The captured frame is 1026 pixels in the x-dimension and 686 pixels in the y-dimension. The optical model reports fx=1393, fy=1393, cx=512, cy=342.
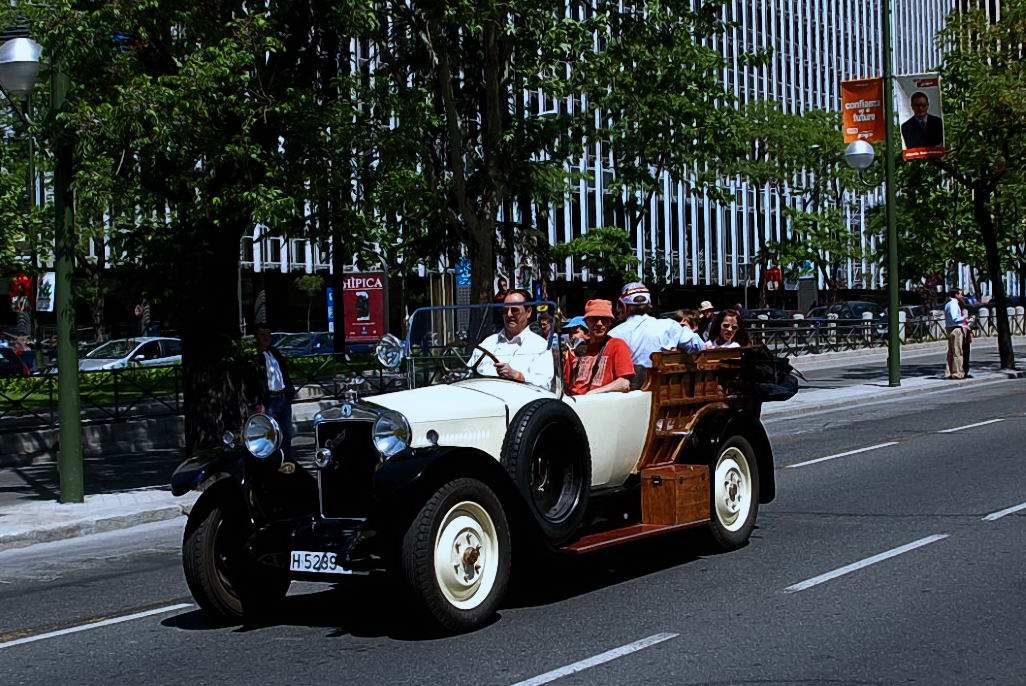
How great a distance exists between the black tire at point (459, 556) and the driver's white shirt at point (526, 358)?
1.21m

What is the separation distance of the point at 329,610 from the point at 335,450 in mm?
1179

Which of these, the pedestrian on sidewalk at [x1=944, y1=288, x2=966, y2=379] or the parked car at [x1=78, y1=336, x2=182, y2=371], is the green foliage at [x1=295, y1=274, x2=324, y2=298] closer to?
the parked car at [x1=78, y1=336, x2=182, y2=371]

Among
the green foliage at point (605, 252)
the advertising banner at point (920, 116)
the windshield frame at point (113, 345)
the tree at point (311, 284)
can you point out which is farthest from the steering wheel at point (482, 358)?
the tree at point (311, 284)

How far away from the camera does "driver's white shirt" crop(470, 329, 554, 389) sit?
8.69 metres

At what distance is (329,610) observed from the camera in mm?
8375

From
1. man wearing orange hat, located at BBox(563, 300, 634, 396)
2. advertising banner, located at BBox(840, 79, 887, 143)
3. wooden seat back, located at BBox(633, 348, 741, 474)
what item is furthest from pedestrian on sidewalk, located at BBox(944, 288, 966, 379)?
man wearing orange hat, located at BBox(563, 300, 634, 396)

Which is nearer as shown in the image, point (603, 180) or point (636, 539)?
point (636, 539)

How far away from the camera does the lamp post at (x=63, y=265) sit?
14148 millimetres

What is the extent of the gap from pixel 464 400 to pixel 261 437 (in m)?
1.19

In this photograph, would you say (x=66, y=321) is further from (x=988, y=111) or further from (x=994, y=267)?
(x=994, y=267)

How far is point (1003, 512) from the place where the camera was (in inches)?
448

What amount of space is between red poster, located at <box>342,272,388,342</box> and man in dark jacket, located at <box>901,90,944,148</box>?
48.6 ft

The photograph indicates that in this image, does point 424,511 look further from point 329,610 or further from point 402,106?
point 402,106

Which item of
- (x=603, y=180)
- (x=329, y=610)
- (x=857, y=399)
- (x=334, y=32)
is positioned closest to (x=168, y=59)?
(x=334, y=32)
